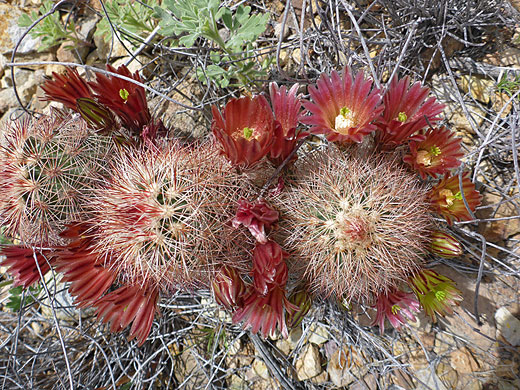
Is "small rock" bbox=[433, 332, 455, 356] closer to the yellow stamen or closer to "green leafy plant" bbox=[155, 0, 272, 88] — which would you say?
the yellow stamen

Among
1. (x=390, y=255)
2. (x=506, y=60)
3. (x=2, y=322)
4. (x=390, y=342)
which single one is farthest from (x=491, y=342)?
(x=2, y=322)

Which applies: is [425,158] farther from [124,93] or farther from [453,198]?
[124,93]

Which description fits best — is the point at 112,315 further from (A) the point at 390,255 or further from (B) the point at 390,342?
(B) the point at 390,342

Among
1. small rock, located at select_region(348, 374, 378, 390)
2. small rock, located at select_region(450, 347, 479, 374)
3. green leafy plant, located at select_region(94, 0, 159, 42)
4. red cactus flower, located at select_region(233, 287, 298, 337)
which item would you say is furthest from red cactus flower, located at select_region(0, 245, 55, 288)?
small rock, located at select_region(450, 347, 479, 374)

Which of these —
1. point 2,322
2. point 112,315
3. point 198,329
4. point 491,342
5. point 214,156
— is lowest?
point 491,342

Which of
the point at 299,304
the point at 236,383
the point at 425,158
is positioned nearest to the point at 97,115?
the point at 299,304

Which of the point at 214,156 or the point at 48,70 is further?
the point at 48,70

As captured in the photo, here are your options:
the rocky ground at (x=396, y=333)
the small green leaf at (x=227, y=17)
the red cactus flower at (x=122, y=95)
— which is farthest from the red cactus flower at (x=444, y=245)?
the red cactus flower at (x=122, y=95)

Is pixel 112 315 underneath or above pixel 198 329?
above

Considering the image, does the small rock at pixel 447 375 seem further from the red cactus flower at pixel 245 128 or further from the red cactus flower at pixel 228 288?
the red cactus flower at pixel 245 128
